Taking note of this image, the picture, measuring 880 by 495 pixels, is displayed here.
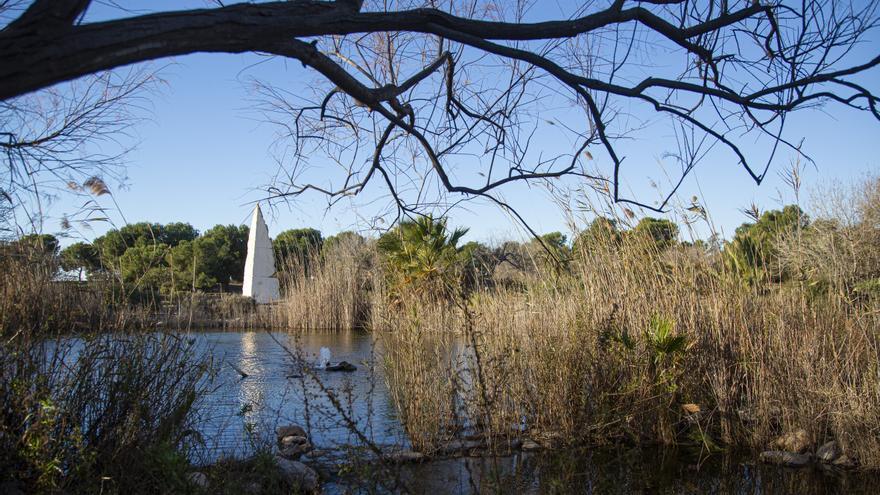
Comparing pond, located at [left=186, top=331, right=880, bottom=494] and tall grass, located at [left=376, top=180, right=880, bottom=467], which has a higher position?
tall grass, located at [left=376, top=180, right=880, bottom=467]

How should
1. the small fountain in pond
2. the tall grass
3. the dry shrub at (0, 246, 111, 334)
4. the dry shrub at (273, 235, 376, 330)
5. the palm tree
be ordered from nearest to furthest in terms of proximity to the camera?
1. the dry shrub at (0, 246, 111, 334)
2. the tall grass
3. the small fountain in pond
4. the palm tree
5. the dry shrub at (273, 235, 376, 330)

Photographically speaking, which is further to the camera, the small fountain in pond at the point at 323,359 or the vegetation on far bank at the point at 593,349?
the small fountain in pond at the point at 323,359

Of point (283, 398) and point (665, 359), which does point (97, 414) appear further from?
point (665, 359)

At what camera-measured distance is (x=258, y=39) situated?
1974 mm

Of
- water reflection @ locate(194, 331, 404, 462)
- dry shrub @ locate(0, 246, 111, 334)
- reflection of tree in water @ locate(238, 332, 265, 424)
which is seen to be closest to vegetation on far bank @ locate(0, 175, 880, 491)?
dry shrub @ locate(0, 246, 111, 334)

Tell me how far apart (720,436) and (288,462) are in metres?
3.54

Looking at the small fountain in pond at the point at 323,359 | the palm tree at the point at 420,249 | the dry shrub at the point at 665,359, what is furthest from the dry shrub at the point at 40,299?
the palm tree at the point at 420,249

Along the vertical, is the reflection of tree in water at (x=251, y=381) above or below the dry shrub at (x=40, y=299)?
below

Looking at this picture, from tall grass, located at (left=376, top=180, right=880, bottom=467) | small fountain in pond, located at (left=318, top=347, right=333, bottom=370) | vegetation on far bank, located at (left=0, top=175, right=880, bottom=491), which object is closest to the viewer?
vegetation on far bank, located at (left=0, top=175, right=880, bottom=491)

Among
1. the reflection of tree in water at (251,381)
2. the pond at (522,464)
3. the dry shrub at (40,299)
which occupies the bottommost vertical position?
the pond at (522,464)

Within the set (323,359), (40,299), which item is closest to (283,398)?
(40,299)

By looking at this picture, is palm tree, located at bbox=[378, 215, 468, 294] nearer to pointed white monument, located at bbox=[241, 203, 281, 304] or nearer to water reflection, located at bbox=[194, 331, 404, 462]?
water reflection, located at bbox=[194, 331, 404, 462]

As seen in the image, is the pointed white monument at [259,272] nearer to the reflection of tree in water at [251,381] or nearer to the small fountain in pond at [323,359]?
the reflection of tree in water at [251,381]

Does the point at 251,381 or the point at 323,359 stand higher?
the point at 323,359
